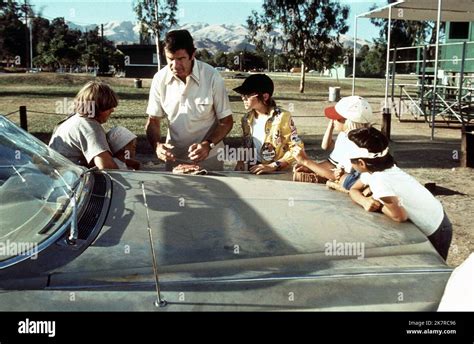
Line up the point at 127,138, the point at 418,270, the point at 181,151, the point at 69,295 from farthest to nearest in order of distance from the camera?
the point at 181,151
the point at 127,138
the point at 418,270
the point at 69,295

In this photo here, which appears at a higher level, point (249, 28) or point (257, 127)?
point (249, 28)

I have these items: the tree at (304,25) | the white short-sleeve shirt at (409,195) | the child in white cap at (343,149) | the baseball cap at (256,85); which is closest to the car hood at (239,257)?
the white short-sleeve shirt at (409,195)

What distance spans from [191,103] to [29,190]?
6.45ft

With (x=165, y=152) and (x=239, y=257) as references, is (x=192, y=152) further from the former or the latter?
(x=239, y=257)

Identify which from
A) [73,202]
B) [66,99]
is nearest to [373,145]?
[73,202]

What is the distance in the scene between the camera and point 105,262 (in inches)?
74.8

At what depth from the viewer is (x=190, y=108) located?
412 cm

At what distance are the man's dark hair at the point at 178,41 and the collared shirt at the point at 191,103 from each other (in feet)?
0.67

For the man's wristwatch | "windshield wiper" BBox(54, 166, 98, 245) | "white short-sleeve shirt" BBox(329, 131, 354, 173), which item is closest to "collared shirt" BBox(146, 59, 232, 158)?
the man's wristwatch

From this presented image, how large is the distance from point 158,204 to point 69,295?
73 cm

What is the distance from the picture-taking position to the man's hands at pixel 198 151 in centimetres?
386

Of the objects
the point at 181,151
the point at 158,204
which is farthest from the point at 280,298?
the point at 181,151

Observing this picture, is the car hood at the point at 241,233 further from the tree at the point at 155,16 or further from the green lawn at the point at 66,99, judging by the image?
the tree at the point at 155,16
